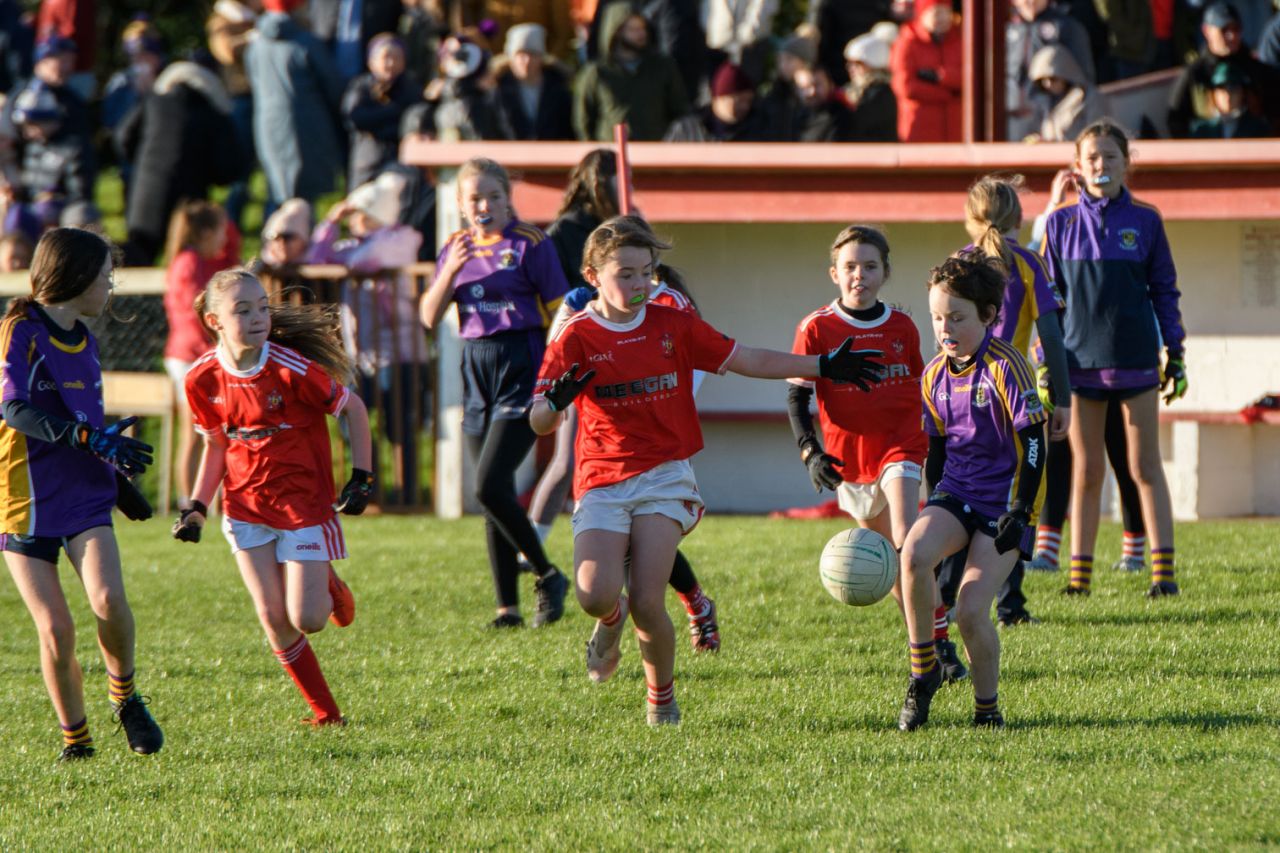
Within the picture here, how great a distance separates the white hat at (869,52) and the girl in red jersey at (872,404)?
25.3 ft

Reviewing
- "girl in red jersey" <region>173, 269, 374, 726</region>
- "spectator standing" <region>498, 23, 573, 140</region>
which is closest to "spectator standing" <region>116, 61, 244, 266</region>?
"spectator standing" <region>498, 23, 573, 140</region>

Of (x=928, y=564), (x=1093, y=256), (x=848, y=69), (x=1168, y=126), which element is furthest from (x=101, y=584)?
(x=848, y=69)

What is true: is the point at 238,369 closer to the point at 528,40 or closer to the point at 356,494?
the point at 356,494

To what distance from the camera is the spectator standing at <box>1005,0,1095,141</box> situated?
47.4 ft

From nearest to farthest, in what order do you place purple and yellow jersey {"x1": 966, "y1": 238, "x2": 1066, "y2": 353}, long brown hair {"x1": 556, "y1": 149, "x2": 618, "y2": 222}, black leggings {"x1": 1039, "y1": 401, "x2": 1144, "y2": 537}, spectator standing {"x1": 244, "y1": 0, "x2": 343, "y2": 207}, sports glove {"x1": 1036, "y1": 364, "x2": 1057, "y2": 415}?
sports glove {"x1": 1036, "y1": 364, "x2": 1057, "y2": 415}
purple and yellow jersey {"x1": 966, "y1": 238, "x2": 1066, "y2": 353}
long brown hair {"x1": 556, "y1": 149, "x2": 618, "y2": 222}
black leggings {"x1": 1039, "y1": 401, "x2": 1144, "y2": 537}
spectator standing {"x1": 244, "y1": 0, "x2": 343, "y2": 207}


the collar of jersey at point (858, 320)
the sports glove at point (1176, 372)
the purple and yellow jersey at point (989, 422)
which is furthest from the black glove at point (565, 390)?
the sports glove at point (1176, 372)

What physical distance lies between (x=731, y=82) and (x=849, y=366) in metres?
8.35

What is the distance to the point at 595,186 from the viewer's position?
30.1 feet

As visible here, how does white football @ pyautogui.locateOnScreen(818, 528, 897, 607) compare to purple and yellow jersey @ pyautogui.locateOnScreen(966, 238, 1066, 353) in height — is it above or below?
below

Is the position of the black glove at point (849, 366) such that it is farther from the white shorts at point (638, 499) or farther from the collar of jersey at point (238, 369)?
the collar of jersey at point (238, 369)

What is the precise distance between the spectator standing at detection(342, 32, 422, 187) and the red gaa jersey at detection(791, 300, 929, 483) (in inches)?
380

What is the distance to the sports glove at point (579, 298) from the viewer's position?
8.35m

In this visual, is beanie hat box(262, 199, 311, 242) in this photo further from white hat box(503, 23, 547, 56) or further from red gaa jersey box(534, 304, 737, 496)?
red gaa jersey box(534, 304, 737, 496)

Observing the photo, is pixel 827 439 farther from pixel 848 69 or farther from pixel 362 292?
pixel 848 69
